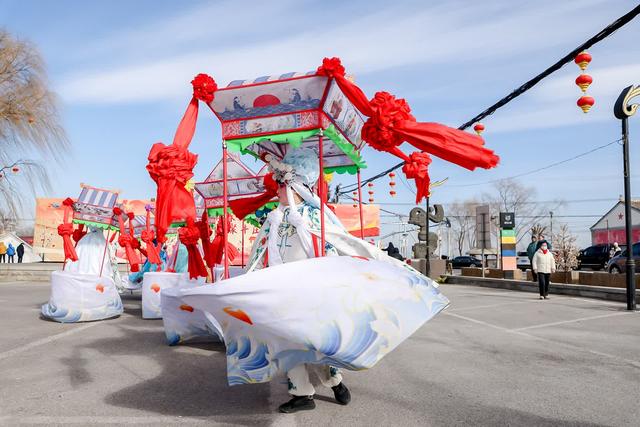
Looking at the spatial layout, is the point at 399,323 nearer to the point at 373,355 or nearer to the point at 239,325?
the point at 373,355

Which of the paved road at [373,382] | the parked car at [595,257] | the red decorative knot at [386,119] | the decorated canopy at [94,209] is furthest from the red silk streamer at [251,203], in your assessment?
the parked car at [595,257]

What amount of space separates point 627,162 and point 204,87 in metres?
9.69

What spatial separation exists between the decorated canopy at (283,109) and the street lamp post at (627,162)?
827 centimetres

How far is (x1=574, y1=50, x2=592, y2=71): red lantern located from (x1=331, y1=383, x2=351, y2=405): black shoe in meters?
6.87

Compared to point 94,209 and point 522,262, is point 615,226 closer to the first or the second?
point 522,262

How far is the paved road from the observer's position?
Answer: 4.00m

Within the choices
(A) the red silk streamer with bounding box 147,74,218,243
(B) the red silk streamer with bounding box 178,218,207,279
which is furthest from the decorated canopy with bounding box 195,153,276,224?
(A) the red silk streamer with bounding box 147,74,218,243

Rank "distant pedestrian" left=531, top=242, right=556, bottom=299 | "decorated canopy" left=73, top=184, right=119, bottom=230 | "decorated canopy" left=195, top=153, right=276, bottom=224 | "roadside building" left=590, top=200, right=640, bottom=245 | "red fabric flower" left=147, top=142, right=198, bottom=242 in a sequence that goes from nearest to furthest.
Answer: "red fabric flower" left=147, top=142, right=198, bottom=242 < "decorated canopy" left=73, top=184, right=119, bottom=230 < "decorated canopy" left=195, top=153, right=276, bottom=224 < "distant pedestrian" left=531, top=242, right=556, bottom=299 < "roadside building" left=590, top=200, right=640, bottom=245

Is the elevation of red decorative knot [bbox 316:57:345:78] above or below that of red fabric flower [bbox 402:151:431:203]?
above

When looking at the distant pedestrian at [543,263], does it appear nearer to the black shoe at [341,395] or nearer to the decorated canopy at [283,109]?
the decorated canopy at [283,109]

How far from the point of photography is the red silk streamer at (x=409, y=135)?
3539 millimetres

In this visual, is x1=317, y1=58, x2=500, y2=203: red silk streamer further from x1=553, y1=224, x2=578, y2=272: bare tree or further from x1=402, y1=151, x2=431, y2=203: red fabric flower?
x1=553, y1=224, x2=578, y2=272: bare tree

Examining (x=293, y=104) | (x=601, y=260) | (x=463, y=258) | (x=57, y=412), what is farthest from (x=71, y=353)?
(x=463, y=258)

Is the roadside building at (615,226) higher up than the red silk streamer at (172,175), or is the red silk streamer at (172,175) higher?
the roadside building at (615,226)
